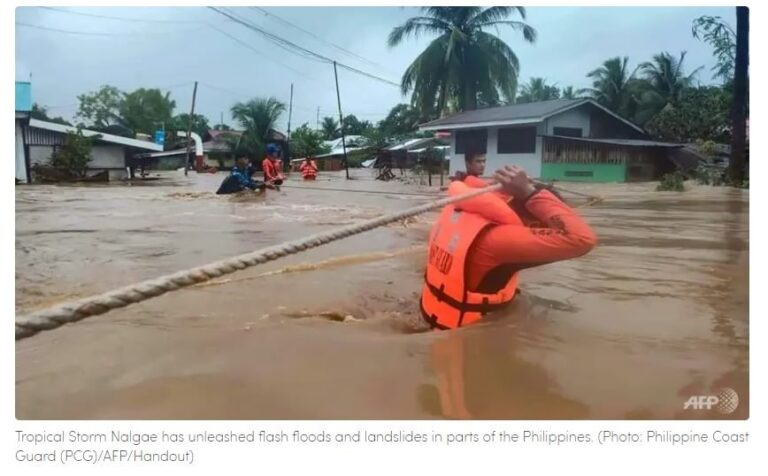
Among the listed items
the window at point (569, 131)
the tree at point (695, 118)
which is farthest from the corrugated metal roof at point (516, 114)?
the tree at point (695, 118)

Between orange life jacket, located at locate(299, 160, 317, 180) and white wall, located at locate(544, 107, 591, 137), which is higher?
white wall, located at locate(544, 107, 591, 137)

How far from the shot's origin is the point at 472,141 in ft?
12.0

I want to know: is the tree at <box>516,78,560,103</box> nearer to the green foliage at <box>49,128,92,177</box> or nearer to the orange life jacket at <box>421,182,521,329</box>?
the orange life jacket at <box>421,182,521,329</box>

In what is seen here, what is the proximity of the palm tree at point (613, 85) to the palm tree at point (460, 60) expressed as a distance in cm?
43

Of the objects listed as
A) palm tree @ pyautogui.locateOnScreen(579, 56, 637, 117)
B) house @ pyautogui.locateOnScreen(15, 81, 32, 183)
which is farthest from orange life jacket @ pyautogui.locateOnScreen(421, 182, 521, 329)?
house @ pyautogui.locateOnScreen(15, 81, 32, 183)

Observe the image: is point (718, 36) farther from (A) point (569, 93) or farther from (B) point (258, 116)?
(B) point (258, 116)

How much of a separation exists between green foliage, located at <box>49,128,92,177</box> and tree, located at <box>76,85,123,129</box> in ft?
0.35

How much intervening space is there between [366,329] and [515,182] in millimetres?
976

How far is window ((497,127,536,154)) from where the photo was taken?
361cm

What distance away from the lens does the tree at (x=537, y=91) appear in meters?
3.62

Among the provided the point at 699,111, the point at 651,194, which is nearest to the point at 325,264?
the point at 651,194

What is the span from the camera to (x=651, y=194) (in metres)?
4.02

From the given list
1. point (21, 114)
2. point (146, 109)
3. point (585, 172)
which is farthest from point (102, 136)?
point (585, 172)

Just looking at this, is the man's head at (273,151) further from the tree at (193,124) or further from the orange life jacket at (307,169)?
the tree at (193,124)
